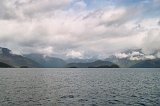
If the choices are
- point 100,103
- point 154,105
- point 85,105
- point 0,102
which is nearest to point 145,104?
point 154,105

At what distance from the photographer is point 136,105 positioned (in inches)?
2175

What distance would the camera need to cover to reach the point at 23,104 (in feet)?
181

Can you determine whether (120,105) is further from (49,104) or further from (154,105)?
(49,104)

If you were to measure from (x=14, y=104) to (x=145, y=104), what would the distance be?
33777mm

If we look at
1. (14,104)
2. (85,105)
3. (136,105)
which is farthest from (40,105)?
(136,105)

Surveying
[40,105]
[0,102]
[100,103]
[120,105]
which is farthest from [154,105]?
[0,102]

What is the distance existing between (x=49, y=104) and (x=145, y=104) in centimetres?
2493

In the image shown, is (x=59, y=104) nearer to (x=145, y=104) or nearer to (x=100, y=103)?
(x=100, y=103)

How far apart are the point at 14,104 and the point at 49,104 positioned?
885cm

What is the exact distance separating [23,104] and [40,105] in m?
4.64

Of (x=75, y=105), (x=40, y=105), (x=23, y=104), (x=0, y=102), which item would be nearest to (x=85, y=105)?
(x=75, y=105)

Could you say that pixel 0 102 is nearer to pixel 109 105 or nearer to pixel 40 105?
pixel 40 105

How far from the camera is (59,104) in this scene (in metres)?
55.4

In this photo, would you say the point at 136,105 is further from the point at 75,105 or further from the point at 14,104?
the point at 14,104
